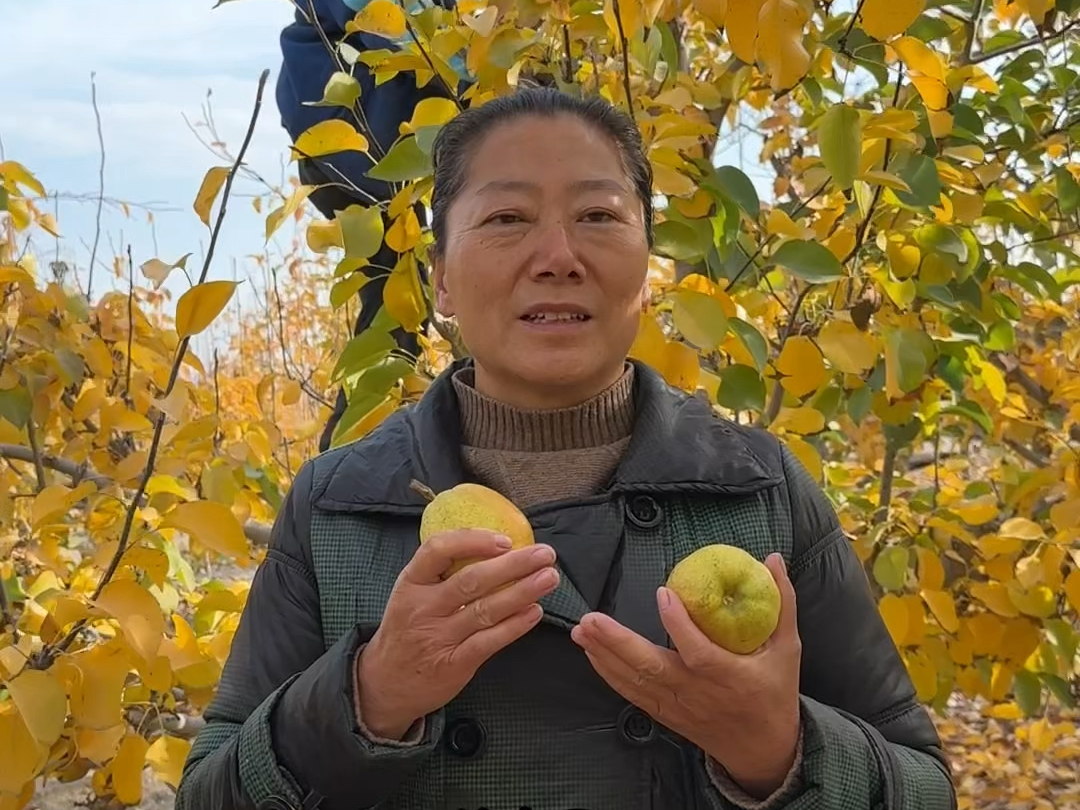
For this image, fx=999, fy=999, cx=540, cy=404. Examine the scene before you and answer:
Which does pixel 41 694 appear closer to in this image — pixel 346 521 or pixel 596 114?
pixel 346 521

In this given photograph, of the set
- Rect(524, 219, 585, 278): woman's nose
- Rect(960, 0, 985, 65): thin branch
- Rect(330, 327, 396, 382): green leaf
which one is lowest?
Rect(330, 327, 396, 382): green leaf

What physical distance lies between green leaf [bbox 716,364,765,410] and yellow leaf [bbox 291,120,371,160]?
2.27 feet

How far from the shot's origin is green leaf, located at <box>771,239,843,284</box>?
1.49 meters

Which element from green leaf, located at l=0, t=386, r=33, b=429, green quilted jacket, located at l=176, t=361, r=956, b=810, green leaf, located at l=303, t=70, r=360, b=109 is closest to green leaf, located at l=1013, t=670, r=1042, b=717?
green quilted jacket, located at l=176, t=361, r=956, b=810

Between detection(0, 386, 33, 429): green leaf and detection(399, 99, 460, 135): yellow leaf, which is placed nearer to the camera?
detection(399, 99, 460, 135): yellow leaf

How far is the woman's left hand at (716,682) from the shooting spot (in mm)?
907

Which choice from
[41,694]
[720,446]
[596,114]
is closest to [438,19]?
[596,114]

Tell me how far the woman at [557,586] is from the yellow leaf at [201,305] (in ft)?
0.74

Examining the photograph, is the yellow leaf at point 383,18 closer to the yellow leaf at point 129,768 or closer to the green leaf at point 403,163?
the green leaf at point 403,163

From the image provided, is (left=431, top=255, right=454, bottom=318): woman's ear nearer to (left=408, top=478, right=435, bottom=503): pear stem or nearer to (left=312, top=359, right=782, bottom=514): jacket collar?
(left=312, top=359, right=782, bottom=514): jacket collar

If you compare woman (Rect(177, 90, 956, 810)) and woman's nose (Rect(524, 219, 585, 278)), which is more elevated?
woman's nose (Rect(524, 219, 585, 278))

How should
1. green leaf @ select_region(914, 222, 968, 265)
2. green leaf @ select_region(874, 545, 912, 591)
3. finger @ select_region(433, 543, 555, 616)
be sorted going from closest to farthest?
finger @ select_region(433, 543, 555, 616), green leaf @ select_region(914, 222, 968, 265), green leaf @ select_region(874, 545, 912, 591)

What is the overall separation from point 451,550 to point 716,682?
0.27 m

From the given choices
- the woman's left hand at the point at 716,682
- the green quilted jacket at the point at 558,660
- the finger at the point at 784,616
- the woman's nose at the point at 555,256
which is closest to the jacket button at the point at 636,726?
the green quilted jacket at the point at 558,660
